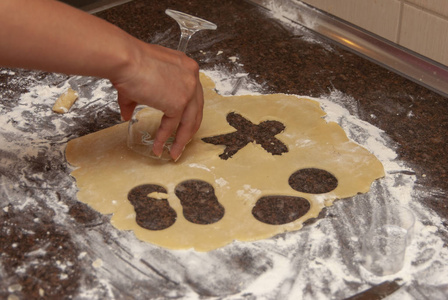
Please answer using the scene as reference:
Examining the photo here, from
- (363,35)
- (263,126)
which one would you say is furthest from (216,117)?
(363,35)

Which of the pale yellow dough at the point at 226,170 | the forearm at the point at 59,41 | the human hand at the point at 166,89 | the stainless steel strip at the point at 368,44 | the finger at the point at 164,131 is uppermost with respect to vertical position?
the forearm at the point at 59,41

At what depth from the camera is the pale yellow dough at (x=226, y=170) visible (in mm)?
1025

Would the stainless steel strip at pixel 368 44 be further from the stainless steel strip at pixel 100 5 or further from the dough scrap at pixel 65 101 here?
the dough scrap at pixel 65 101

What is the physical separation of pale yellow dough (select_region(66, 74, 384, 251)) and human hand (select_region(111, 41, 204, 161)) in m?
0.06

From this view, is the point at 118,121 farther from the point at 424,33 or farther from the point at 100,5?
the point at 424,33

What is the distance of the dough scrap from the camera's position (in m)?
1.30

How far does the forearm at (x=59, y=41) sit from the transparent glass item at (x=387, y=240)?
468 mm

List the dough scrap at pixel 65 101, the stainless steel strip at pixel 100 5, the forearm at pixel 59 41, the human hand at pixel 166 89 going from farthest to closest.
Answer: the stainless steel strip at pixel 100 5
the dough scrap at pixel 65 101
the human hand at pixel 166 89
the forearm at pixel 59 41

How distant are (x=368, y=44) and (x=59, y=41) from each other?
0.83 metres

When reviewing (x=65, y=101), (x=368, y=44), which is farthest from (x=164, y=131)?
(x=368, y=44)

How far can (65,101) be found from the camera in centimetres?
132

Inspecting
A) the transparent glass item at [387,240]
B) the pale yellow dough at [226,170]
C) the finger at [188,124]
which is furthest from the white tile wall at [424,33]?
the finger at [188,124]

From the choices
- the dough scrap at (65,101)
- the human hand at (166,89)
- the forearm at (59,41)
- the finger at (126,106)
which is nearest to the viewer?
the forearm at (59,41)

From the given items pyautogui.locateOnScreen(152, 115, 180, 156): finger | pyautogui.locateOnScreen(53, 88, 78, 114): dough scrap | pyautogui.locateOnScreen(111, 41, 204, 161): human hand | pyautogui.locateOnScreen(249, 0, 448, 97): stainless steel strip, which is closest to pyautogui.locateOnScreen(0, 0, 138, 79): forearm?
pyautogui.locateOnScreen(111, 41, 204, 161): human hand
